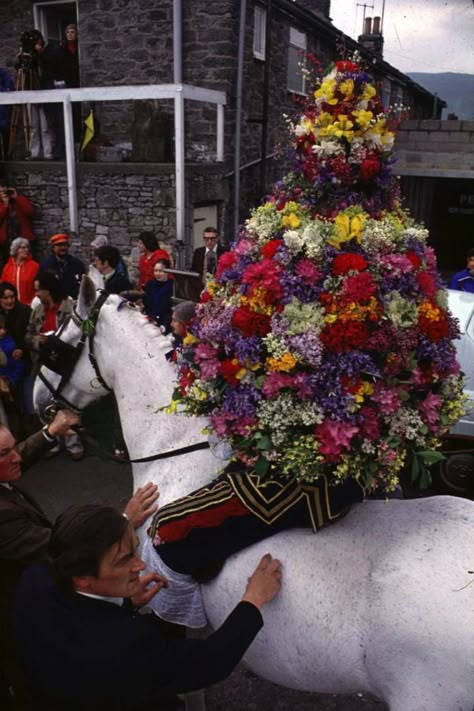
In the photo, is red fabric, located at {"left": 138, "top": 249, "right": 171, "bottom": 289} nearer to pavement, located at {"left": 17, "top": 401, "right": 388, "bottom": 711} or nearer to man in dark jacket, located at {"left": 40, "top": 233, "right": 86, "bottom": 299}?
man in dark jacket, located at {"left": 40, "top": 233, "right": 86, "bottom": 299}

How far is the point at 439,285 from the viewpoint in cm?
300

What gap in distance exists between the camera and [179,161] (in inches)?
441

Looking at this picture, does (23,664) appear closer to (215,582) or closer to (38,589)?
(38,589)

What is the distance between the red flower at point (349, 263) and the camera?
2650 mm

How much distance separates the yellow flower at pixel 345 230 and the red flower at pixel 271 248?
0.26 metres

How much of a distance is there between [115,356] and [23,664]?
2.06 meters

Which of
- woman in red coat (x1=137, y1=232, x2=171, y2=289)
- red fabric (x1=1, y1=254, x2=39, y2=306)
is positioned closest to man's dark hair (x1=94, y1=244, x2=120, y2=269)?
woman in red coat (x1=137, y1=232, x2=171, y2=289)

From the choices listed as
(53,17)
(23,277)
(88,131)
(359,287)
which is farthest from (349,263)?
(53,17)

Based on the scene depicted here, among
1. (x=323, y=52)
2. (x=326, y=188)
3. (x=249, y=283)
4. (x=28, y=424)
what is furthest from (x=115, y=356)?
(x=323, y=52)

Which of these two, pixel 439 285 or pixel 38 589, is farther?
pixel 439 285

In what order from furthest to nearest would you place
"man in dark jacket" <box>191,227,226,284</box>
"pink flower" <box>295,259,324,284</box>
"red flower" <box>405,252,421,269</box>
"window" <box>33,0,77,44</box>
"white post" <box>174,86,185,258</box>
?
"window" <box>33,0,77,44</box>
"white post" <box>174,86,185,258</box>
"man in dark jacket" <box>191,227,226,284</box>
"red flower" <box>405,252,421,269</box>
"pink flower" <box>295,259,324,284</box>

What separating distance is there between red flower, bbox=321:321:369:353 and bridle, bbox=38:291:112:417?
6.66 feet

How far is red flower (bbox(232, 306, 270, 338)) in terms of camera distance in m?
2.75

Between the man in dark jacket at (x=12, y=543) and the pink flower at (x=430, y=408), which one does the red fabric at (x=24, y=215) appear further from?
the pink flower at (x=430, y=408)
